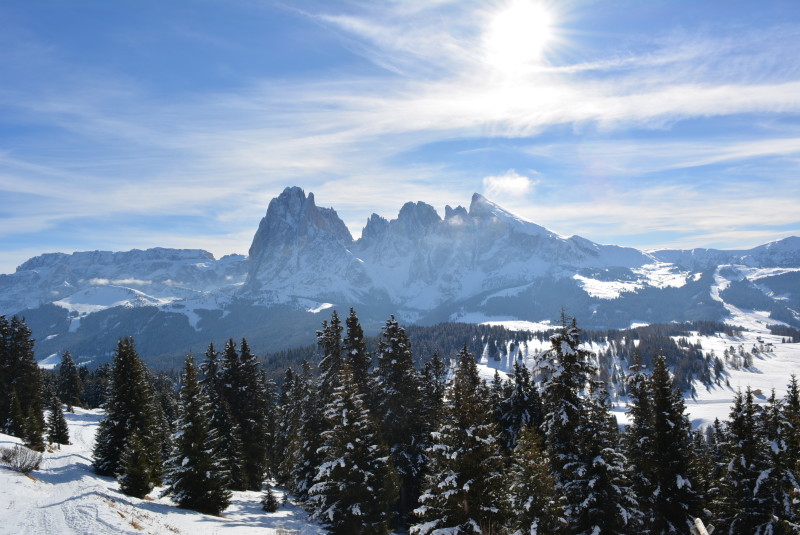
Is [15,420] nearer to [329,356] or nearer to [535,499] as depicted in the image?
[329,356]

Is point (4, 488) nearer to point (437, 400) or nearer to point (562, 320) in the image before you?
point (562, 320)

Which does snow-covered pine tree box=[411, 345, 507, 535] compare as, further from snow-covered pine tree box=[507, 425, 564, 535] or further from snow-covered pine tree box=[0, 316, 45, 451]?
snow-covered pine tree box=[0, 316, 45, 451]

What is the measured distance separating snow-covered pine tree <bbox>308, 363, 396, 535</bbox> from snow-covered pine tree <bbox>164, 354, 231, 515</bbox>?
6732mm

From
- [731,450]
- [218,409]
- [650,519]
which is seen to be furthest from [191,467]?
[731,450]

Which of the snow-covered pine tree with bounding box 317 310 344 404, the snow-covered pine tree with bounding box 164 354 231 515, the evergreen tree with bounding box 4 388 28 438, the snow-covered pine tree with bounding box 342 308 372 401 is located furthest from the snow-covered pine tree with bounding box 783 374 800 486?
the evergreen tree with bounding box 4 388 28 438

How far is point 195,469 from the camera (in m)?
27.6

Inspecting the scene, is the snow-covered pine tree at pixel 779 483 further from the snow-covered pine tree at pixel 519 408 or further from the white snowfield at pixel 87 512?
the snow-covered pine tree at pixel 519 408

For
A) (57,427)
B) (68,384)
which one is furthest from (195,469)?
(68,384)

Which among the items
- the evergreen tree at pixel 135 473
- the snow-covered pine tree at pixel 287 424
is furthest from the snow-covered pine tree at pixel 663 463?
the snow-covered pine tree at pixel 287 424

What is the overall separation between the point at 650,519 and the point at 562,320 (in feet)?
41.2

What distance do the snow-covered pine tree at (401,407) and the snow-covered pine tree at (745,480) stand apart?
20505 mm

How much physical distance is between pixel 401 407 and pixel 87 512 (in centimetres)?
2343

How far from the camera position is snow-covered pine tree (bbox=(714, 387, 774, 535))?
23625 millimetres

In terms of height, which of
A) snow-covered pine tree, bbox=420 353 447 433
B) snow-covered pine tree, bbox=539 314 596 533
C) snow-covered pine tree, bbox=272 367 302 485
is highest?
snow-covered pine tree, bbox=539 314 596 533
